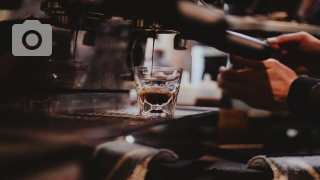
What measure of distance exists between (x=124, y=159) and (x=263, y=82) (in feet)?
2.37

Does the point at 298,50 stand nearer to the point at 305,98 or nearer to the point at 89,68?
the point at 305,98

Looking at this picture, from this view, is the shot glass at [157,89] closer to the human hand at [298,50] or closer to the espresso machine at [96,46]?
the espresso machine at [96,46]

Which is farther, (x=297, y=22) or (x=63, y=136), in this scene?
(x=297, y=22)

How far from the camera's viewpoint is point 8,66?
702 mm

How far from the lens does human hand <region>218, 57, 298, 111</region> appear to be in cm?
123

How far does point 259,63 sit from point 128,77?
1.47 ft

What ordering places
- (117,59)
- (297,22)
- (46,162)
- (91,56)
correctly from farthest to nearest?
(297,22) → (117,59) → (91,56) → (46,162)

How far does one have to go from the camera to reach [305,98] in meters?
0.96

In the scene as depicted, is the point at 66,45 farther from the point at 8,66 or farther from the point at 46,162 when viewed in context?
the point at 46,162

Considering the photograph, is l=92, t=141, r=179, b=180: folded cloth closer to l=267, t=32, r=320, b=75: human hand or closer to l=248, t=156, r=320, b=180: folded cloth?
l=248, t=156, r=320, b=180: folded cloth

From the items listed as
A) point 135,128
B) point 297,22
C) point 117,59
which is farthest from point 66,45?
point 297,22
